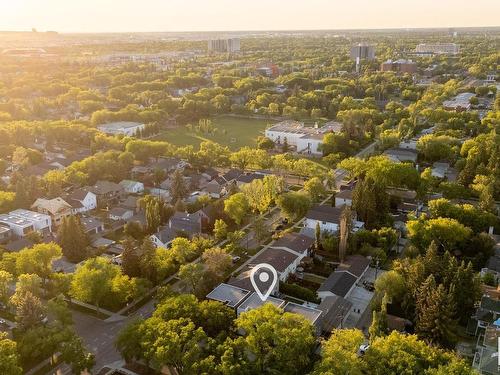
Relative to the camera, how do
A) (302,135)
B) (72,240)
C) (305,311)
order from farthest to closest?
(302,135)
(72,240)
(305,311)

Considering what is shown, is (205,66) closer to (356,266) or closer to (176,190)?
(176,190)

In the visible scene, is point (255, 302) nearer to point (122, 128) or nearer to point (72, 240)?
point (72, 240)

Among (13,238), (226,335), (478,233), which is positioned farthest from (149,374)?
(478,233)

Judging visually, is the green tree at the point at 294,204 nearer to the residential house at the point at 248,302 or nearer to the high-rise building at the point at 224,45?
the residential house at the point at 248,302

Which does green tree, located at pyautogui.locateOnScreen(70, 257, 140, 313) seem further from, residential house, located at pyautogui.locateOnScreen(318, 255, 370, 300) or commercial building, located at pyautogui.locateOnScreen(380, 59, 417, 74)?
commercial building, located at pyautogui.locateOnScreen(380, 59, 417, 74)

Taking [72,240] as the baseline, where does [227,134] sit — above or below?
below

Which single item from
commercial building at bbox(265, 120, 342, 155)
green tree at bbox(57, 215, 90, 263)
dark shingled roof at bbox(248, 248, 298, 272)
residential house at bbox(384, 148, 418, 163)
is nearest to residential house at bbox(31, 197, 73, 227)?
green tree at bbox(57, 215, 90, 263)

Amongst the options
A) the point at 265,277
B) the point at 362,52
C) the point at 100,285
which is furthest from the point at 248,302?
the point at 362,52
